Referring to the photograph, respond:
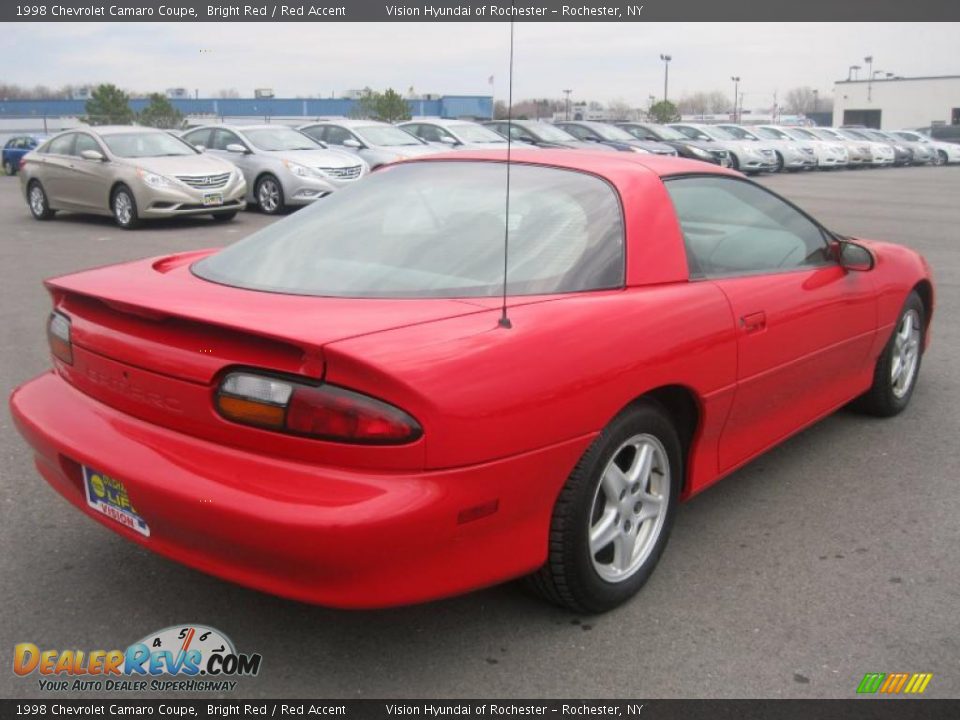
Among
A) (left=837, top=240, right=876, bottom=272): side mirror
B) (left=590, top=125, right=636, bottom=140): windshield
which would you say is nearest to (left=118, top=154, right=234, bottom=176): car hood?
(left=837, top=240, right=876, bottom=272): side mirror

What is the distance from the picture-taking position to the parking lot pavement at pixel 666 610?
2590mm

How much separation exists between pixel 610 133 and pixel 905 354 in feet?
71.7

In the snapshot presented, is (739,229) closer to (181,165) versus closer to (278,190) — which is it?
(181,165)

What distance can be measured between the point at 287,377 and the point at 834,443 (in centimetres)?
303

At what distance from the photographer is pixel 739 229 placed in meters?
3.80

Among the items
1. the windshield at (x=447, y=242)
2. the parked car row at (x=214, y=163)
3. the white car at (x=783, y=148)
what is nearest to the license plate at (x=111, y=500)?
the windshield at (x=447, y=242)

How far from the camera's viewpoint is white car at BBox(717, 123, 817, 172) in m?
29.6

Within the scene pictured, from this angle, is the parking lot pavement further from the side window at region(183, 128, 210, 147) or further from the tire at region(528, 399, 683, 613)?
the side window at region(183, 128, 210, 147)

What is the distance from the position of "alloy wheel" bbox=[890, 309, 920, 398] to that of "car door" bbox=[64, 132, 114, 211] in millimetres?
11342

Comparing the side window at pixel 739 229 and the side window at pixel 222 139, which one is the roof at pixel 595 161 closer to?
the side window at pixel 739 229

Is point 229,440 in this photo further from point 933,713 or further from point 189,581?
point 933,713

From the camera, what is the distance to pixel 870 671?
8.59 feet

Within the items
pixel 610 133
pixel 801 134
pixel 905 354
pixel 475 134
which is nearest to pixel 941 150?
pixel 801 134

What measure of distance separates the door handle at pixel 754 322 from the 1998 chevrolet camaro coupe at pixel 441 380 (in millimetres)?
15
